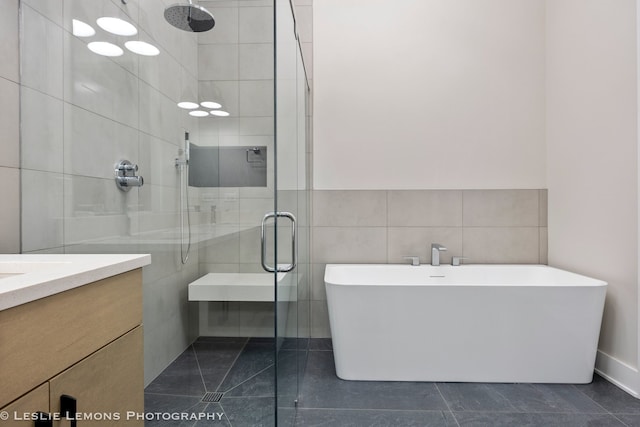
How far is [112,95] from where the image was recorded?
144cm

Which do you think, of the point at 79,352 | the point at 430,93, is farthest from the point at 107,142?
the point at 430,93

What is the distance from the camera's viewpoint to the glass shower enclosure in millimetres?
1297

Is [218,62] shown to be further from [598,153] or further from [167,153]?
[598,153]

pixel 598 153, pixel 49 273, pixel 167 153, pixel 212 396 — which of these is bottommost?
pixel 212 396

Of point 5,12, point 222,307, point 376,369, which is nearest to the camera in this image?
point 5,12

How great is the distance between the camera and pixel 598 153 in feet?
6.86

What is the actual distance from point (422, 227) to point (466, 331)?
89cm

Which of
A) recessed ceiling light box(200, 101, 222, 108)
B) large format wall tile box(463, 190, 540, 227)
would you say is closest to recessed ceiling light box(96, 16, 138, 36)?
recessed ceiling light box(200, 101, 222, 108)

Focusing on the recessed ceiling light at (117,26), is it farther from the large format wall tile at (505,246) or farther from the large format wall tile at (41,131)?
the large format wall tile at (505,246)

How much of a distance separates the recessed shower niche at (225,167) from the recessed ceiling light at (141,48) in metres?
0.49

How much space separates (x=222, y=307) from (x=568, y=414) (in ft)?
6.07

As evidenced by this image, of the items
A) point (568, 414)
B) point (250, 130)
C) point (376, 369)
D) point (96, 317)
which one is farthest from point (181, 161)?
point (568, 414)

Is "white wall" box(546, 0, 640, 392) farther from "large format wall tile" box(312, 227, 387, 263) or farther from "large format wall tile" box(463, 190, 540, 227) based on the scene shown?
"large format wall tile" box(312, 227, 387, 263)

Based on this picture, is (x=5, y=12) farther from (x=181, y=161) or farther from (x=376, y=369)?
(x=376, y=369)
